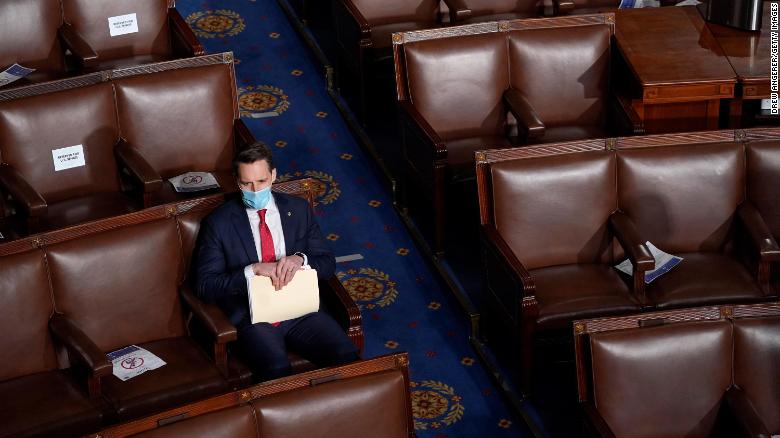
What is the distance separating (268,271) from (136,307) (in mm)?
407

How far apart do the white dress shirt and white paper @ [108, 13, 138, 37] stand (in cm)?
152

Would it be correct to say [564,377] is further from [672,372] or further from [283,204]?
[283,204]

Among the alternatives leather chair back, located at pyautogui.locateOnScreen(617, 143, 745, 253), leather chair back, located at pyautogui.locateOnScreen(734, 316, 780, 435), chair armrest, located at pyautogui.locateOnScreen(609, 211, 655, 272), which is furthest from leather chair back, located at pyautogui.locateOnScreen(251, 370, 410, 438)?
leather chair back, located at pyautogui.locateOnScreen(617, 143, 745, 253)

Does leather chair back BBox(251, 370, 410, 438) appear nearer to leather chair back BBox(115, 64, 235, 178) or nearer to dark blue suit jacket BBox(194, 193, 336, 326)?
dark blue suit jacket BBox(194, 193, 336, 326)

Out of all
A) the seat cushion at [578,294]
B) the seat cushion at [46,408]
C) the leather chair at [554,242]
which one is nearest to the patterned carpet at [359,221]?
the leather chair at [554,242]

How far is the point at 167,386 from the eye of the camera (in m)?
3.43

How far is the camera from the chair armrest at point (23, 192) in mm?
3896

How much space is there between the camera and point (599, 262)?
13.1 ft

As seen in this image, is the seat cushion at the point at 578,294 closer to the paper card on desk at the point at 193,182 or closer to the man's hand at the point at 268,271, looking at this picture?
the man's hand at the point at 268,271

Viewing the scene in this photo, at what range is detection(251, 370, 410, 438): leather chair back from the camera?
295cm

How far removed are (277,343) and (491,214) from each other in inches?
32.7

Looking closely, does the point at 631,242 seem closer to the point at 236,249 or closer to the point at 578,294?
the point at 578,294

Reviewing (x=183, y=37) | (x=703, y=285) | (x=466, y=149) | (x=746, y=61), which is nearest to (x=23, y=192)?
(x=183, y=37)

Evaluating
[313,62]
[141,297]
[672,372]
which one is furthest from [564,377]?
[313,62]
